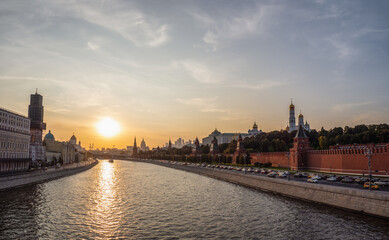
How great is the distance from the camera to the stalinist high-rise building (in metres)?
100

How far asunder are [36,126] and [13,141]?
151 feet

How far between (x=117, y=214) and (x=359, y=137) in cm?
9027

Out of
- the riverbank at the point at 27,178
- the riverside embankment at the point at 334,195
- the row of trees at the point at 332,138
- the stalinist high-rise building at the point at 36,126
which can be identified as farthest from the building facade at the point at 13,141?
the row of trees at the point at 332,138

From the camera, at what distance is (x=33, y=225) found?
28.2 metres

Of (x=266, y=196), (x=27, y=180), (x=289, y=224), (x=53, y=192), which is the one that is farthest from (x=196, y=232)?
(x=27, y=180)

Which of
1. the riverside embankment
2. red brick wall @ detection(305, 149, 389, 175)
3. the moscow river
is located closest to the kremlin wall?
red brick wall @ detection(305, 149, 389, 175)

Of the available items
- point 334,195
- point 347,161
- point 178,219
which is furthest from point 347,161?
point 178,219

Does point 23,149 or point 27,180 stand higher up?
point 23,149

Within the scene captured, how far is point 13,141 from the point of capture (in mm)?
71188

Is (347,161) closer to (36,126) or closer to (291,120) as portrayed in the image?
(36,126)

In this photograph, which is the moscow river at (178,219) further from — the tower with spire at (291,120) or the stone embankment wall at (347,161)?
the tower with spire at (291,120)

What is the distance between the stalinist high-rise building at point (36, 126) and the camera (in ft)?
329

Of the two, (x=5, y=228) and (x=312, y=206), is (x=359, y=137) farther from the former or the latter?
(x=5, y=228)

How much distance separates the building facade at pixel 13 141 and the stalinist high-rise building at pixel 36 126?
18645 mm
